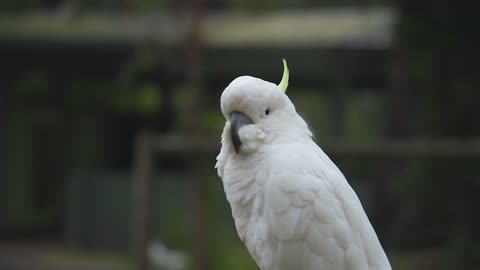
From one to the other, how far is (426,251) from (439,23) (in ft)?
4.42

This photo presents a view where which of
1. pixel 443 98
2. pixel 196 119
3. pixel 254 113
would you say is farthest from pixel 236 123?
pixel 443 98

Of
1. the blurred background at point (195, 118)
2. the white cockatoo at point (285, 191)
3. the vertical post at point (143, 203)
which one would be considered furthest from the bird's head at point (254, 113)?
the vertical post at point (143, 203)

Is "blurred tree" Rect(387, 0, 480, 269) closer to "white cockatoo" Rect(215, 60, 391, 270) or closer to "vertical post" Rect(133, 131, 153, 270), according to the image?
"vertical post" Rect(133, 131, 153, 270)

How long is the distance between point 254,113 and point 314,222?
0.98 feet

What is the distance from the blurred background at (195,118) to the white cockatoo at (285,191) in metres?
2.12

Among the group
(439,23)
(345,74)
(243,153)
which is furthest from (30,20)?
(243,153)

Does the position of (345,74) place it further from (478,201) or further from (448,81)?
(478,201)

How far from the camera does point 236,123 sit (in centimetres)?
180

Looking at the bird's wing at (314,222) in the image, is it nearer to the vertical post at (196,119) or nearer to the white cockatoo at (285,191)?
the white cockatoo at (285,191)

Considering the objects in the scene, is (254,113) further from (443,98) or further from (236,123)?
(443,98)

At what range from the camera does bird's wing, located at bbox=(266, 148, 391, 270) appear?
1.82 meters

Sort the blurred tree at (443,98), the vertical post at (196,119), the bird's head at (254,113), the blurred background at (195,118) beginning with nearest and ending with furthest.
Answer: the bird's head at (254,113), the blurred tree at (443,98), the blurred background at (195,118), the vertical post at (196,119)

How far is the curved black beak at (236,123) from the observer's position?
1.79 meters

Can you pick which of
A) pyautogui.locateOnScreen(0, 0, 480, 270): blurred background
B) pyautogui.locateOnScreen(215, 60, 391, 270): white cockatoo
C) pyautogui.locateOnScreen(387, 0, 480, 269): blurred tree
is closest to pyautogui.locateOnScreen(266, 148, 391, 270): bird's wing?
pyautogui.locateOnScreen(215, 60, 391, 270): white cockatoo
